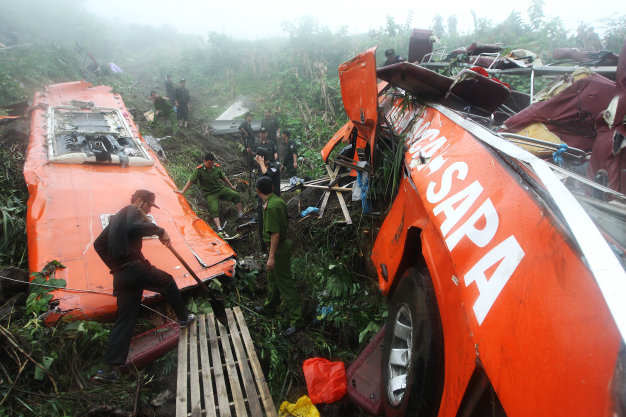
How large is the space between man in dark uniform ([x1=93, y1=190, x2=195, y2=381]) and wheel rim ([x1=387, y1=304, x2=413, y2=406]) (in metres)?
2.17

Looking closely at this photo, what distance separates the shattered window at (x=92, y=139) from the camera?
16.1 feet

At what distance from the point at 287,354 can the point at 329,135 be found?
7.69m

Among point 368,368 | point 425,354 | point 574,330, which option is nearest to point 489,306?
point 574,330

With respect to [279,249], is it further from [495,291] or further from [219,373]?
[495,291]

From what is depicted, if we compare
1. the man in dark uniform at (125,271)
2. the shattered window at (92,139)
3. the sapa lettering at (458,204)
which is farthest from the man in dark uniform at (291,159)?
the sapa lettering at (458,204)

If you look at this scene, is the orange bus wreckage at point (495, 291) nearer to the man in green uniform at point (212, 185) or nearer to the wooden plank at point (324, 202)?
the wooden plank at point (324, 202)

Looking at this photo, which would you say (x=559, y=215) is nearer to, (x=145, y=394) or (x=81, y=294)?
(x=145, y=394)

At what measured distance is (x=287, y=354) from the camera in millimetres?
3336

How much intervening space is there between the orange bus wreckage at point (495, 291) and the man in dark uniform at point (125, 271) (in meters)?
1.95

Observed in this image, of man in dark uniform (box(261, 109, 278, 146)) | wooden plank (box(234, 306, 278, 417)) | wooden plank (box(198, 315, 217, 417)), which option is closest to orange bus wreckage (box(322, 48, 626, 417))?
wooden plank (box(234, 306, 278, 417))

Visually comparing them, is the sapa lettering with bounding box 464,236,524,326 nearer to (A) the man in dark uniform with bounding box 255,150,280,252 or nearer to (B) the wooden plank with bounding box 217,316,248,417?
(B) the wooden plank with bounding box 217,316,248,417

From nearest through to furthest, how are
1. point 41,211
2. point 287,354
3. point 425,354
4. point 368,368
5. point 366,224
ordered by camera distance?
point 425,354, point 368,368, point 287,354, point 41,211, point 366,224

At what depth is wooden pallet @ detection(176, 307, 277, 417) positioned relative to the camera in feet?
8.27

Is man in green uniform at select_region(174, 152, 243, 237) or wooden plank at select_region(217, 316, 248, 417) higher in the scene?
man in green uniform at select_region(174, 152, 243, 237)
